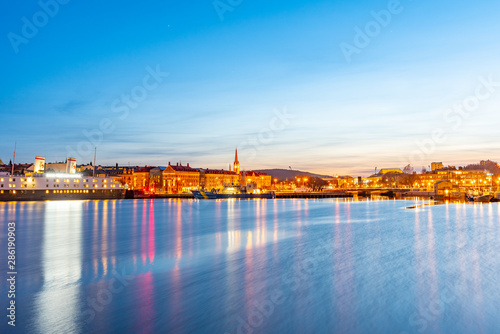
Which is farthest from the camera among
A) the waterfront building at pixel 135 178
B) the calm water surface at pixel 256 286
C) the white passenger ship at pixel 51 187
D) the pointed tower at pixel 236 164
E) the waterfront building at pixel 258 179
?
the waterfront building at pixel 258 179

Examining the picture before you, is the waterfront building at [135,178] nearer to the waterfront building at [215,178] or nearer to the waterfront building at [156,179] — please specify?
the waterfront building at [156,179]

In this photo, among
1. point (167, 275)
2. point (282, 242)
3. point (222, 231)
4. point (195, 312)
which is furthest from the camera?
point (222, 231)

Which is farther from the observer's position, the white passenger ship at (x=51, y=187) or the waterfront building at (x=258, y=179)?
the waterfront building at (x=258, y=179)

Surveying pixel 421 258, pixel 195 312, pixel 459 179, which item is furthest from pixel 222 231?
pixel 459 179

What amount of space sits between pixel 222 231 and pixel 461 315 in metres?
17.4

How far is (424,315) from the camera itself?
8273 millimetres

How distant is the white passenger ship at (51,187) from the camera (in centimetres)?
7025

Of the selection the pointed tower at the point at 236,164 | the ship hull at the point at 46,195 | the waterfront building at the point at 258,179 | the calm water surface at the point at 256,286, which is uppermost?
the pointed tower at the point at 236,164

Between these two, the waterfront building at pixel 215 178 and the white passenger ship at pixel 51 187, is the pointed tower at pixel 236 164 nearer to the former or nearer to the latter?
the waterfront building at pixel 215 178

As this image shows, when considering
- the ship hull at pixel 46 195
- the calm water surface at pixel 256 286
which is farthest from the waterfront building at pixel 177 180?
the calm water surface at pixel 256 286

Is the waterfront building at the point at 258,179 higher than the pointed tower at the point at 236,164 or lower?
lower

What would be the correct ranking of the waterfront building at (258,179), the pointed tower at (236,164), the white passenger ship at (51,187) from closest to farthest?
the white passenger ship at (51,187) → the pointed tower at (236,164) → the waterfront building at (258,179)

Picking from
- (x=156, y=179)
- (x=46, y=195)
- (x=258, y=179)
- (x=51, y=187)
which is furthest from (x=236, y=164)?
(x=46, y=195)

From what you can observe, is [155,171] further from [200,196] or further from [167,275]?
[167,275]
